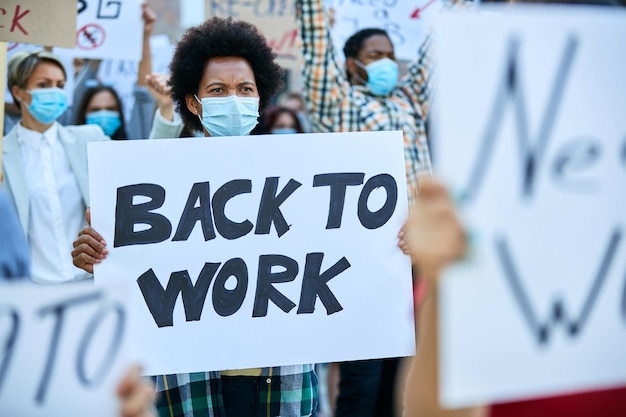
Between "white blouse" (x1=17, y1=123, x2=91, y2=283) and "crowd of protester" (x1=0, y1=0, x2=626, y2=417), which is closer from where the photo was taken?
"crowd of protester" (x1=0, y1=0, x2=626, y2=417)

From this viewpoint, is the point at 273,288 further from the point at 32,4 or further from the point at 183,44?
the point at 32,4

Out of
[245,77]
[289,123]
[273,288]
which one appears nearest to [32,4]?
[245,77]

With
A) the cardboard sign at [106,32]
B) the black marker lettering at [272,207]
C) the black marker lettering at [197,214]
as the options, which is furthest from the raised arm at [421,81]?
the black marker lettering at [197,214]

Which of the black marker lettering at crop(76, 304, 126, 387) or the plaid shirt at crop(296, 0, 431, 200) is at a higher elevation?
the plaid shirt at crop(296, 0, 431, 200)

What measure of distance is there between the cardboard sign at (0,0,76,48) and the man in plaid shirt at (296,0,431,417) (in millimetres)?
1122

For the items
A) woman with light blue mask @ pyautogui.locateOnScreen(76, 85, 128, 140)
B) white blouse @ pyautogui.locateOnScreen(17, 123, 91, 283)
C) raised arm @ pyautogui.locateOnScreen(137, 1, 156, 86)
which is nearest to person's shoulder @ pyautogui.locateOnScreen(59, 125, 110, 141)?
white blouse @ pyautogui.locateOnScreen(17, 123, 91, 283)

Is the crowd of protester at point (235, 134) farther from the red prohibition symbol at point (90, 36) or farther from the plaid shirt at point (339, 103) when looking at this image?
the red prohibition symbol at point (90, 36)

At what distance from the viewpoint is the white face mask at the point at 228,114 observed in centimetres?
300

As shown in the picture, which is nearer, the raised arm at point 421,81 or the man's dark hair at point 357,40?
the raised arm at point 421,81

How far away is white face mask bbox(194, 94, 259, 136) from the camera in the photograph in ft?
9.84

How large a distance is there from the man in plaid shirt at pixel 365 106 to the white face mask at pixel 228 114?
1.37 meters

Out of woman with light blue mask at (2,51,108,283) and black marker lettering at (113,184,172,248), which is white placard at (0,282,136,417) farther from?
woman with light blue mask at (2,51,108,283)

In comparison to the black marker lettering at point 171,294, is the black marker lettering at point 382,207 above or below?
above

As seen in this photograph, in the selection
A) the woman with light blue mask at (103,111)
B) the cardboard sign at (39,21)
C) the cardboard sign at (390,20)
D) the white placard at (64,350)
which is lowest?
the white placard at (64,350)
